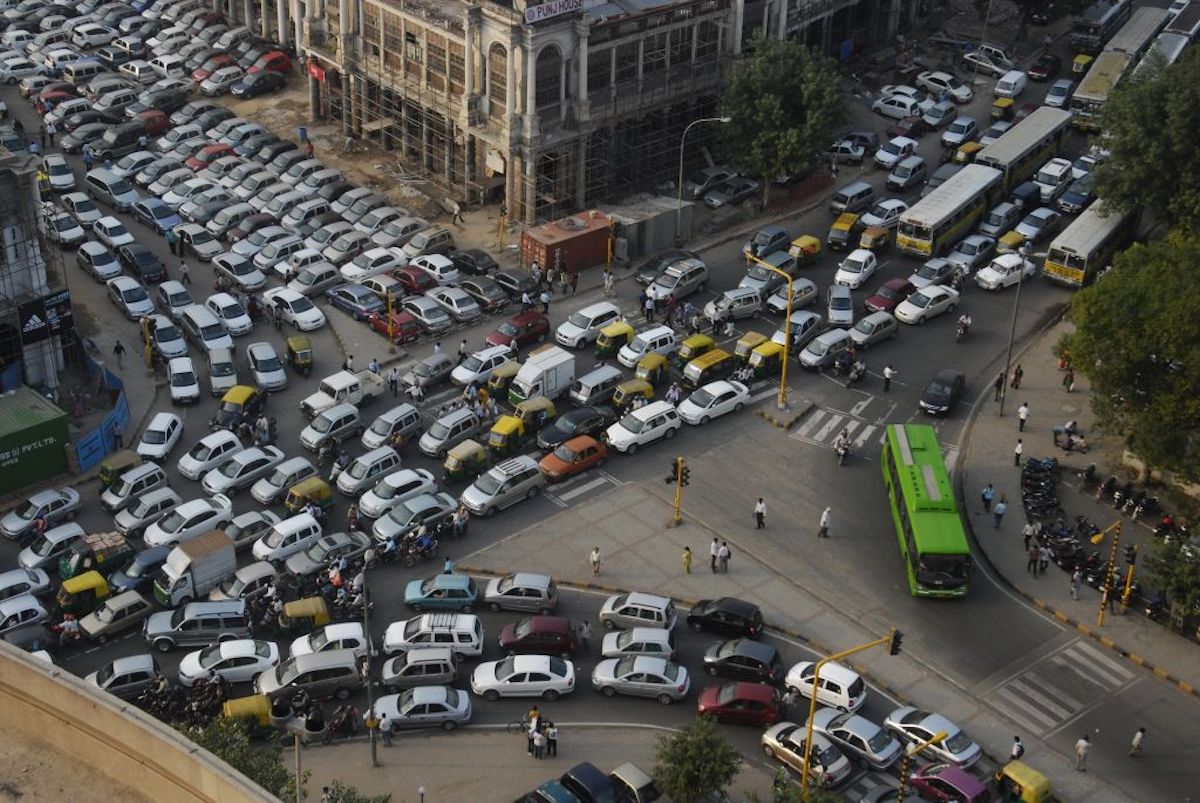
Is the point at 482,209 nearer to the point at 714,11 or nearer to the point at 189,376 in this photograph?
the point at 714,11

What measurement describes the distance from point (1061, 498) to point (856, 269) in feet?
66.8

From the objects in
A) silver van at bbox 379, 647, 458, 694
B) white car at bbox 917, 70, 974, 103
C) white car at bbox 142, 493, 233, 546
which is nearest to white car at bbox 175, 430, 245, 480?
white car at bbox 142, 493, 233, 546

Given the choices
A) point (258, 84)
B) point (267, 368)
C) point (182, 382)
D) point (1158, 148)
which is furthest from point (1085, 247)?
point (258, 84)

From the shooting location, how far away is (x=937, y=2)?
11700 centimetres

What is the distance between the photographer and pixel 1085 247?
7881 cm

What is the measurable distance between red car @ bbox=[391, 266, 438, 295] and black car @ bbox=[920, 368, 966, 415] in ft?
84.9

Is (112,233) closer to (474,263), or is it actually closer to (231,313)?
(231,313)

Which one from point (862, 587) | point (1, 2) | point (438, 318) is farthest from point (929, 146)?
point (1, 2)

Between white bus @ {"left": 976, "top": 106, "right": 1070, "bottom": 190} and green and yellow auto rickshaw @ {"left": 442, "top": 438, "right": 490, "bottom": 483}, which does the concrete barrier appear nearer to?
green and yellow auto rickshaw @ {"left": 442, "top": 438, "right": 490, "bottom": 483}

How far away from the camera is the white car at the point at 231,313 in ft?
246

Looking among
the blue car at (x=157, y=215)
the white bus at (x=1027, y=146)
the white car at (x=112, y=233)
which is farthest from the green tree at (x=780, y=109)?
the white car at (x=112, y=233)

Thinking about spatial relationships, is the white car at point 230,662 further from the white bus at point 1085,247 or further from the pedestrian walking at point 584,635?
the white bus at point 1085,247

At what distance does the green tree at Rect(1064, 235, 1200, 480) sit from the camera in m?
59.8

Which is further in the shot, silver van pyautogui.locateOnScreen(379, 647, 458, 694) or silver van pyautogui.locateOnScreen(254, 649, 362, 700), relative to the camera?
silver van pyautogui.locateOnScreen(379, 647, 458, 694)
